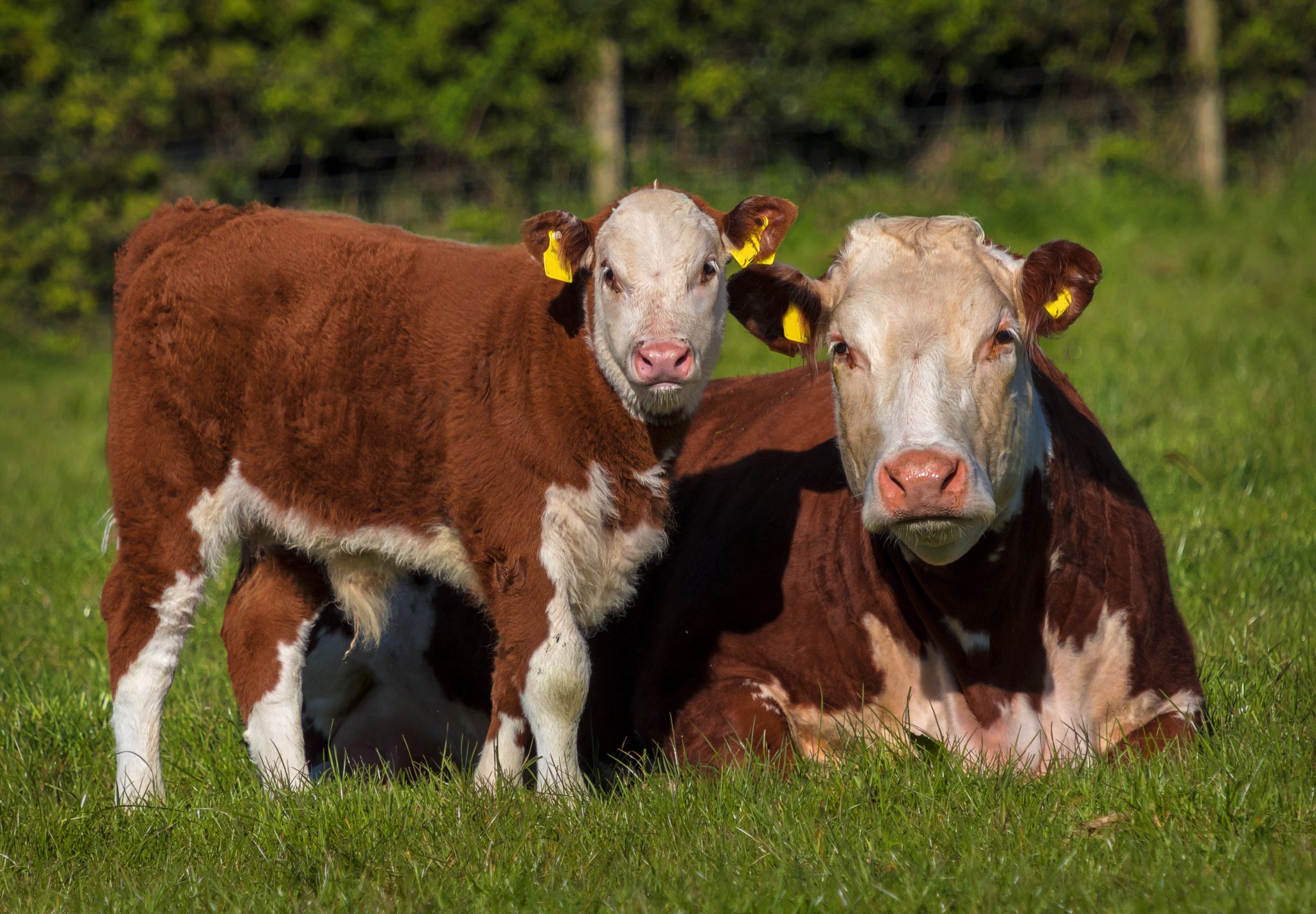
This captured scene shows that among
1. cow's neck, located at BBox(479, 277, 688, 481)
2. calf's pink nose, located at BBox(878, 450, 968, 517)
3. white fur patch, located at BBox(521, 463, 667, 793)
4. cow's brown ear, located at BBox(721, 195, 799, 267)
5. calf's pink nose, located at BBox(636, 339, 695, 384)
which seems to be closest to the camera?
calf's pink nose, located at BBox(878, 450, 968, 517)

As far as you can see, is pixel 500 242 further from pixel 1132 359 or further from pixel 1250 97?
pixel 1250 97

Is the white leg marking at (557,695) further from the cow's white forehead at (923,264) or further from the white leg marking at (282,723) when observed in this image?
the cow's white forehead at (923,264)

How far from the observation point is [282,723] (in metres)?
4.54

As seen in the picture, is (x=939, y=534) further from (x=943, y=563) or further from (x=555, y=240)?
(x=555, y=240)

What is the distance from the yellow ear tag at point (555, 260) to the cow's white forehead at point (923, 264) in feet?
2.54

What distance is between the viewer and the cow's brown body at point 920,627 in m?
4.03

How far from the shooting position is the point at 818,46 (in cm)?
1443

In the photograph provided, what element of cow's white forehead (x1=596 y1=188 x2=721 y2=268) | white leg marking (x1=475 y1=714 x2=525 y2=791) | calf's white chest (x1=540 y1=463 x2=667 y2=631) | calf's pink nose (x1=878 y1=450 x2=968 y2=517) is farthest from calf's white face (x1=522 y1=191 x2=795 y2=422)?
white leg marking (x1=475 y1=714 x2=525 y2=791)

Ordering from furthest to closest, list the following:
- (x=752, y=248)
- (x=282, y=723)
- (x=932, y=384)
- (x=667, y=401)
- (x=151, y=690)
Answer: (x=282, y=723) < (x=151, y=690) < (x=752, y=248) < (x=667, y=401) < (x=932, y=384)

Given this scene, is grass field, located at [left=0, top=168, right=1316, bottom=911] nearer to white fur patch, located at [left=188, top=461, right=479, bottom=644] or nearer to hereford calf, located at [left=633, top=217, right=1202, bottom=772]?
hereford calf, located at [left=633, top=217, right=1202, bottom=772]

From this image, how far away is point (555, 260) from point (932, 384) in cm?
110

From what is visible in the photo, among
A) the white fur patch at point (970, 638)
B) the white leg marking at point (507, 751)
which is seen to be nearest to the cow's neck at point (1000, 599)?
the white fur patch at point (970, 638)

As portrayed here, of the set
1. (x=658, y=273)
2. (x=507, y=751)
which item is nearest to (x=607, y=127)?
(x=658, y=273)

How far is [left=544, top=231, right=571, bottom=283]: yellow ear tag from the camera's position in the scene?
4.04m
